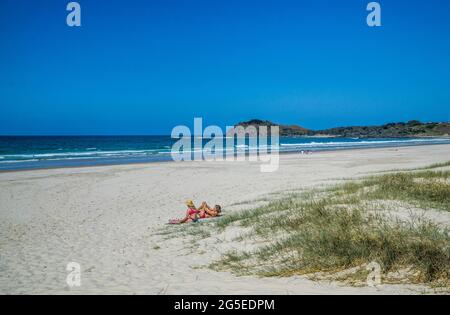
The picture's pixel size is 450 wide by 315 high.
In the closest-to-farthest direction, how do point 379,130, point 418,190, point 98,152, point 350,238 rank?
point 350,238 → point 418,190 → point 98,152 → point 379,130

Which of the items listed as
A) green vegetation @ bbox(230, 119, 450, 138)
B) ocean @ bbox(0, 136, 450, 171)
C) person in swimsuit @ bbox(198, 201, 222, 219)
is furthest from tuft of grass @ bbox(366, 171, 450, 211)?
green vegetation @ bbox(230, 119, 450, 138)

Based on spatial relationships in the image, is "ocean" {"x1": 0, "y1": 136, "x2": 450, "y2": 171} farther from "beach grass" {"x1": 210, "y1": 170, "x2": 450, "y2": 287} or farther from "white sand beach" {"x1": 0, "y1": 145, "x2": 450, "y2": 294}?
"beach grass" {"x1": 210, "y1": 170, "x2": 450, "y2": 287}

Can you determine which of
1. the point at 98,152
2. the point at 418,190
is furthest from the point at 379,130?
the point at 418,190

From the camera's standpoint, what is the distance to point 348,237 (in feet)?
22.0

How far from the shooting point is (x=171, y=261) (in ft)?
24.5

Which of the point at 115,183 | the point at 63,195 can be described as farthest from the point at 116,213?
the point at 115,183

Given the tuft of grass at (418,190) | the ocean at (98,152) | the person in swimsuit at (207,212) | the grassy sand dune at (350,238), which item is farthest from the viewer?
the ocean at (98,152)

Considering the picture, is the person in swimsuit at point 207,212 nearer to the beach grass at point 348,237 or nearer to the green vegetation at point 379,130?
the beach grass at point 348,237

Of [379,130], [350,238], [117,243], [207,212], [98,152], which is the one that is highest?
[379,130]

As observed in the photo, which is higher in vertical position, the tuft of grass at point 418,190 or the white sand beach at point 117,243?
the tuft of grass at point 418,190

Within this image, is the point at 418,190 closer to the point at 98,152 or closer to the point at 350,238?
the point at 350,238

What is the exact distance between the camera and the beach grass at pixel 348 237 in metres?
5.77

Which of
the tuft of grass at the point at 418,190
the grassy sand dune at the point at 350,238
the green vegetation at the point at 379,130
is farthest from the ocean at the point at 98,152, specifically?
the green vegetation at the point at 379,130
